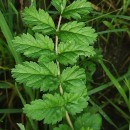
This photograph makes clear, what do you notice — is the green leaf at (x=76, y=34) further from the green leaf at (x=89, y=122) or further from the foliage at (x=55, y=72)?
the green leaf at (x=89, y=122)

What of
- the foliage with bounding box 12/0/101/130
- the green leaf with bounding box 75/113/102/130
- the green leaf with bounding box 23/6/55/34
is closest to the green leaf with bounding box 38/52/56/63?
the foliage with bounding box 12/0/101/130

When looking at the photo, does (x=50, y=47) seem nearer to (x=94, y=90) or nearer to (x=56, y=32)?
(x=56, y=32)

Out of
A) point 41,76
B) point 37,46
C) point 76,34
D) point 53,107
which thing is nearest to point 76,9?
point 76,34

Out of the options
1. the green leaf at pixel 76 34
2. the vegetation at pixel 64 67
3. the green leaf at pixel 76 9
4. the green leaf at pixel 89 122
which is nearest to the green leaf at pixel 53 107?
the vegetation at pixel 64 67

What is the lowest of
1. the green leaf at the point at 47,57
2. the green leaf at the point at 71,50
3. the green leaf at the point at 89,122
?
the green leaf at the point at 89,122

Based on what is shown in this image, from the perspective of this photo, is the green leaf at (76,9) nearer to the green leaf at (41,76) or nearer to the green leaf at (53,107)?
the green leaf at (41,76)

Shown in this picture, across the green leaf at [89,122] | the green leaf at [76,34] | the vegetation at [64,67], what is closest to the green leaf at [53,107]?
the vegetation at [64,67]

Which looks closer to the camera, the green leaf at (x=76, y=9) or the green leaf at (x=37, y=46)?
the green leaf at (x=37, y=46)

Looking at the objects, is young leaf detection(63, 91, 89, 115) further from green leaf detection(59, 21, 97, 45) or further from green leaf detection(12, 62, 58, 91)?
green leaf detection(59, 21, 97, 45)

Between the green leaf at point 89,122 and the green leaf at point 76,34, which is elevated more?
the green leaf at point 76,34
